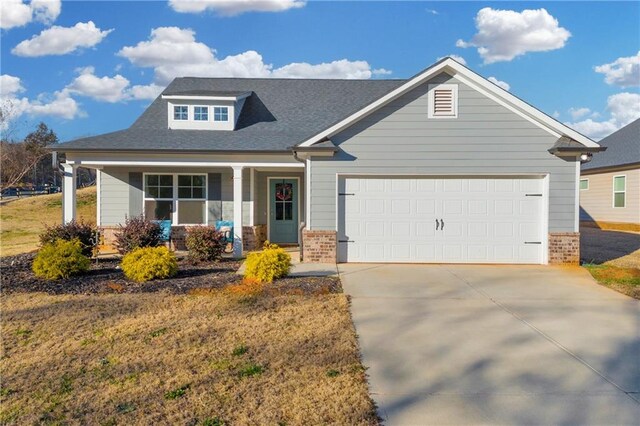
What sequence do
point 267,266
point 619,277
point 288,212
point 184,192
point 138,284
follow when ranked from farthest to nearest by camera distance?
point 288,212
point 184,192
point 619,277
point 267,266
point 138,284

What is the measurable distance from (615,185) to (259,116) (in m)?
17.1

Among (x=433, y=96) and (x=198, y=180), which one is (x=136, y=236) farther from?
(x=433, y=96)

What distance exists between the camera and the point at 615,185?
21.9 m

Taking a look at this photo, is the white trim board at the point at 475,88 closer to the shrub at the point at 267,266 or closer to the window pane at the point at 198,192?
the shrub at the point at 267,266

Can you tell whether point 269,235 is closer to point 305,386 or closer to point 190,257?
point 190,257

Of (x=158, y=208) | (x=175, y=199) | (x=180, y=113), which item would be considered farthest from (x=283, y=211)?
(x=180, y=113)

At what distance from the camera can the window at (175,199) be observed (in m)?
14.4

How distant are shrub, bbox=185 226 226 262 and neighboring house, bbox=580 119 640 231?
684 inches

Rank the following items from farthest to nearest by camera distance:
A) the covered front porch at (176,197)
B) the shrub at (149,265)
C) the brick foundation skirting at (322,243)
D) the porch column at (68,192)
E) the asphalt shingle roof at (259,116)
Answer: the covered front porch at (176,197)
the asphalt shingle roof at (259,116)
the porch column at (68,192)
the brick foundation skirting at (322,243)
the shrub at (149,265)

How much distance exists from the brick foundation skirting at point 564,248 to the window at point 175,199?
31.7 ft

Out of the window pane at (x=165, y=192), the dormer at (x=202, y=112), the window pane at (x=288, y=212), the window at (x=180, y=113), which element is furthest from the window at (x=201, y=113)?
the window pane at (x=288, y=212)

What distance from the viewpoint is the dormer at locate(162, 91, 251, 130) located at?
1475cm

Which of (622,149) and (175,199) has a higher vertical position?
(622,149)

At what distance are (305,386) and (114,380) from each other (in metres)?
1.86
